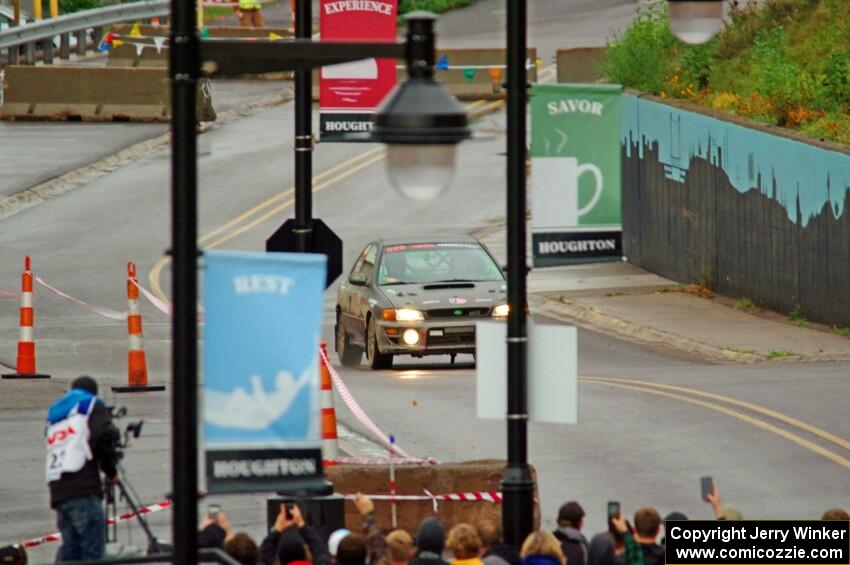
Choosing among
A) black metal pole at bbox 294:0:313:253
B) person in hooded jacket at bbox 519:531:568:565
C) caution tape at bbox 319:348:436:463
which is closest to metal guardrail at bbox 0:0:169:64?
caution tape at bbox 319:348:436:463

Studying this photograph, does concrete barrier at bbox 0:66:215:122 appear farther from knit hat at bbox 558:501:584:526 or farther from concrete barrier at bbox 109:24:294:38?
knit hat at bbox 558:501:584:526

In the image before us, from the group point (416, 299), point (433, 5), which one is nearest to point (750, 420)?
point (416, 299)

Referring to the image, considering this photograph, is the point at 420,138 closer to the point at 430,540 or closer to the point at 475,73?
the point at 430,540

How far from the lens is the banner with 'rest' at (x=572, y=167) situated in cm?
1288

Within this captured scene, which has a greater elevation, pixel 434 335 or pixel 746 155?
pixel 746 155

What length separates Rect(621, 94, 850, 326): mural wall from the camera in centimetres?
2819

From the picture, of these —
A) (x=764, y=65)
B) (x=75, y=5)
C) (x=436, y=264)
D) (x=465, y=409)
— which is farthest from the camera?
(x=75, y=5)

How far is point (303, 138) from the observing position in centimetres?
1655

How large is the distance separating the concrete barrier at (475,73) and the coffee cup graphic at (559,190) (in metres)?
38.2

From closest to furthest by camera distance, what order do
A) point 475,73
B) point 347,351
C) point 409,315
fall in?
point 409,315 < point 347,351 < point 475,73

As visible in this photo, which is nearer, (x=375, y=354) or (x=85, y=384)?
(x=85, y=384)

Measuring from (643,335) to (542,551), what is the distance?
18.3 m

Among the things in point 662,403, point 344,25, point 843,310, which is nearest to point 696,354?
point 843,310

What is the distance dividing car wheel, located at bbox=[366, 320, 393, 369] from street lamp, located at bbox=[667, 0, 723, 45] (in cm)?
1376
